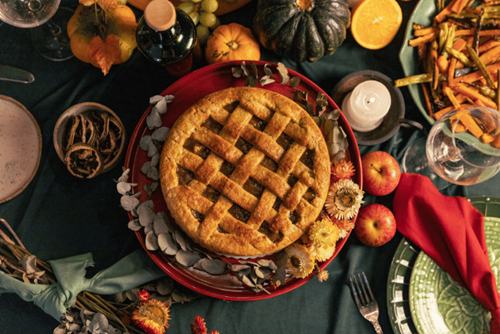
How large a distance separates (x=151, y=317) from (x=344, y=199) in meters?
0.86

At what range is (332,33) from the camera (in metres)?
1.48

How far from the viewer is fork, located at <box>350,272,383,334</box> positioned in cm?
155

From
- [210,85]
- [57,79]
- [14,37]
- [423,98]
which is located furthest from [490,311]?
[14,37]

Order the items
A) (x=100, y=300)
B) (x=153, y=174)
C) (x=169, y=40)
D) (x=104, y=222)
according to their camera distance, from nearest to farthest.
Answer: (x=169, y=40), (x=153, y=174), (x=100, y=300), (x=104, y=222)

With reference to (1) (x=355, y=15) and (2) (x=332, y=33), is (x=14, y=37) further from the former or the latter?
(1) (x=355, y=15)

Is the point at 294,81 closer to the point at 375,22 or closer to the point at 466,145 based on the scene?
the point at 375,22

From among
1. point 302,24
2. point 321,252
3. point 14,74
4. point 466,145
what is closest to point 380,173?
point 466,145

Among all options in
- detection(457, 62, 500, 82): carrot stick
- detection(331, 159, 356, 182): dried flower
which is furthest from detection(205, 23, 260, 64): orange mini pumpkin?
detection(457, 62, 500, 82): carrot stick

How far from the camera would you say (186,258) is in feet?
4.32

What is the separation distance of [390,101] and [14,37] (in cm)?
174

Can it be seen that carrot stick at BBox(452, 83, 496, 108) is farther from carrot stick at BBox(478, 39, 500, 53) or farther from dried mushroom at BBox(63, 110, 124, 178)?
dried mushroom at BBox(63, 110, 124, 178)

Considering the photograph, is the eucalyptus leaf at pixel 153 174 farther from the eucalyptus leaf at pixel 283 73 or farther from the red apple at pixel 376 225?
the red apple at pixel 376 225

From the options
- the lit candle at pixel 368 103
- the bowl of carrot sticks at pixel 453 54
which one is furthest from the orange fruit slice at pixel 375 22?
the lit candle at pixel 368 103

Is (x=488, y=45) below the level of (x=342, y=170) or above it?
above
